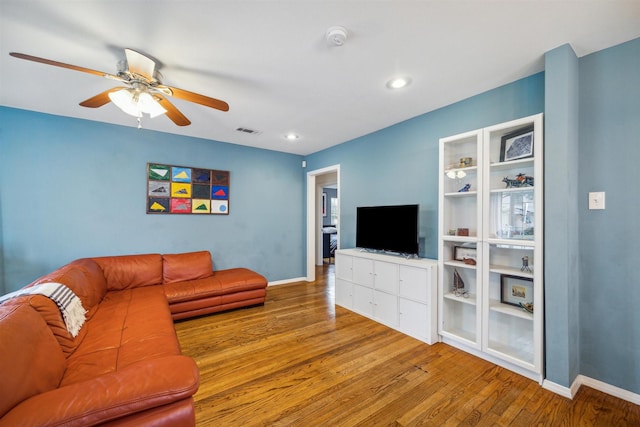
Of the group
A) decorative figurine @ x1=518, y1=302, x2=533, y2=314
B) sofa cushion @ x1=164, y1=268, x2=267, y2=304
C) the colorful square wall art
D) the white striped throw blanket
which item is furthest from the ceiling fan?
decorative figurine @ x1=518, y1=302, x2=533, y2=314

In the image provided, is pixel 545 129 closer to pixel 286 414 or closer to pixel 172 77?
pixel 286 414

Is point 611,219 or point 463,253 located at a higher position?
point 611,219

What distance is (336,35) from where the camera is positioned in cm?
178

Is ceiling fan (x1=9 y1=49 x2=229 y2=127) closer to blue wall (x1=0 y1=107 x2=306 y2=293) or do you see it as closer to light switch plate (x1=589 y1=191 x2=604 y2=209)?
blue wall (x1=0 y1=107 x2=306 y2=293)

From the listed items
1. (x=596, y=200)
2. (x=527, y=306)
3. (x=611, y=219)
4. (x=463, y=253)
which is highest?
(x=596, y=200)

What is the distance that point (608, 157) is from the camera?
1.98 meters

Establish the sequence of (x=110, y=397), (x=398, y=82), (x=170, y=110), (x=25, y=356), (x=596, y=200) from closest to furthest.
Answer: (x=110, y=397)
(x=25, y=356)
(x=596, y=200)
(x=170, y=110)
(x=398, y=82)

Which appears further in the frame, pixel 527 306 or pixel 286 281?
pixel 286 281

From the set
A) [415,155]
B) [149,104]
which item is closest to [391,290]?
[415,155]

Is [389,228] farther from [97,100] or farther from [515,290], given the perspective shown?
[97,100]

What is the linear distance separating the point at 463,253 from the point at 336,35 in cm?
235

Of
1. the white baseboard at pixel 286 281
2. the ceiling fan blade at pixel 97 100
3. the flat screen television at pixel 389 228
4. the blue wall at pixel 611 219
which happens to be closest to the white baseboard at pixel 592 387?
the blue wall at pixel 611 219

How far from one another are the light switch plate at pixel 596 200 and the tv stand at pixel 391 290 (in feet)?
4.33

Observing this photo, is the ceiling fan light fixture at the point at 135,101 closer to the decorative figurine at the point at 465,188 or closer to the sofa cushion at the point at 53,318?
the sofa cushion at the point at 53,318
